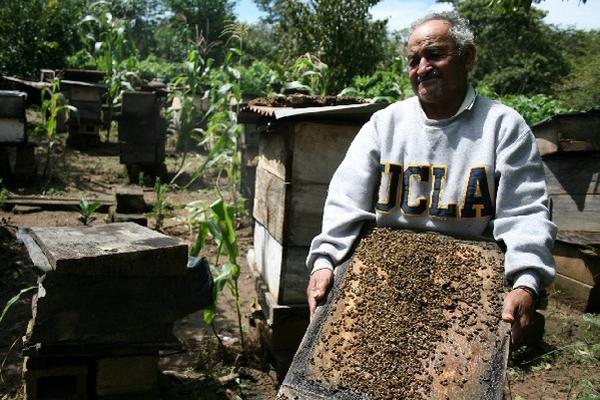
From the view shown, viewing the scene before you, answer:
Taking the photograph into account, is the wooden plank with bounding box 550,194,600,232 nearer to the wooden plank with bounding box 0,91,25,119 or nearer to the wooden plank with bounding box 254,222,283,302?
the wooden plank with bounding box 254,222,283,302

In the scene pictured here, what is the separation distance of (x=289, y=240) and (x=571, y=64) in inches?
830

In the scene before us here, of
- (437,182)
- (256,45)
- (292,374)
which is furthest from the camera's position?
(256,45)

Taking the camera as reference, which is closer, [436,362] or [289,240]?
[436,362]

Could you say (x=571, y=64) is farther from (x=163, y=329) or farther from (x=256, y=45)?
(x=256, y=45)

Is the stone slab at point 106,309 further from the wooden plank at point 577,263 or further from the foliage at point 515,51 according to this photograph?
the foliage at point 515,51

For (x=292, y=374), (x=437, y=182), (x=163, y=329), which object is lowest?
(x=163, y=329)

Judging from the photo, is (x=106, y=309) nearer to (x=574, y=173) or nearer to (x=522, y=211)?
(x=522, y=211)

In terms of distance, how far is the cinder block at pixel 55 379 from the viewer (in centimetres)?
308

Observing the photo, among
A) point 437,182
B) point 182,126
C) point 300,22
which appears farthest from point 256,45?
point 437,182

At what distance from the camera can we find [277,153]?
3900mm

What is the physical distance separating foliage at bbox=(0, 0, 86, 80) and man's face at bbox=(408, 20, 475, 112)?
15292 mm

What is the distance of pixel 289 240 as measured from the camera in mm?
3670

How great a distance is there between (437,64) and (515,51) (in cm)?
2299

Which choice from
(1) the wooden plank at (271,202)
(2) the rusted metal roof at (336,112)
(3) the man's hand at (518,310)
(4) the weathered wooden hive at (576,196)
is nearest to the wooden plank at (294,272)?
(1) the wooden plank at (271,202)
